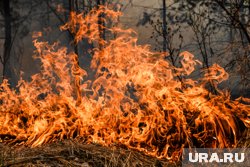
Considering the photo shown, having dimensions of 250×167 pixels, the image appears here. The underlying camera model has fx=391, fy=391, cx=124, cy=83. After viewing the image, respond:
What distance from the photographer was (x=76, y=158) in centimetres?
415

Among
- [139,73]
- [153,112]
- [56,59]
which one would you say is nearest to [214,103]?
[153,112]

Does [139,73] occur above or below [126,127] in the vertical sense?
above

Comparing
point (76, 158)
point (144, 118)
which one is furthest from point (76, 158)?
point (144, 118)

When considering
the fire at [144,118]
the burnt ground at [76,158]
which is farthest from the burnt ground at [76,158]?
the fire at [144,118]

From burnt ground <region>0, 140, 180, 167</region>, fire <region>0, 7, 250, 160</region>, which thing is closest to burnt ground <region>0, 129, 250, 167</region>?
burnt ground <region>0, 140, 180, 167</region>

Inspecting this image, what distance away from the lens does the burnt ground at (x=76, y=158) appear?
13.2 ft

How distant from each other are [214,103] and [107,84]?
6.54ft

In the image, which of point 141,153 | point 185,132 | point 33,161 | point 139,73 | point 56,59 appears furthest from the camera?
point 56,59

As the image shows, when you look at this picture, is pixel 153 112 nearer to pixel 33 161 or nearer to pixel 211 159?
pixel 211 159

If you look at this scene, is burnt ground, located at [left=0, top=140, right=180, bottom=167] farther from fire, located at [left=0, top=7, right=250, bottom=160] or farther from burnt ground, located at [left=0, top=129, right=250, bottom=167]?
fire, located at [left=0, top=7, right=250, bottom=160]

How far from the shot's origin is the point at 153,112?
5867 millimetres

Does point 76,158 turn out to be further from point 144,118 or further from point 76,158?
point 144,118

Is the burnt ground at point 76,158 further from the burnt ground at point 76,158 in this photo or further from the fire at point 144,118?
the fire at point 144,118

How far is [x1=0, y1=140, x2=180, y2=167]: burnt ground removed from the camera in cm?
402
